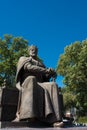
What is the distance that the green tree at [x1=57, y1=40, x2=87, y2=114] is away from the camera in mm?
35781

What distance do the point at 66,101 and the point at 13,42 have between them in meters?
12.1

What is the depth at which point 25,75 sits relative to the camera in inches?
390

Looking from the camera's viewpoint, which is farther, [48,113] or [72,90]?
[72,90]

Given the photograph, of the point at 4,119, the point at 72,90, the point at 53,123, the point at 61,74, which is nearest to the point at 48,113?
the point at 53,123

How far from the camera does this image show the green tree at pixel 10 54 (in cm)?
3484

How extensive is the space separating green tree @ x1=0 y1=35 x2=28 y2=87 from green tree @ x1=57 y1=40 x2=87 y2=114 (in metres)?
6.36

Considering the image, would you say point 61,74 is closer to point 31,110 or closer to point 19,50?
point 19,50

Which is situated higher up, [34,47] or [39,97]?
[34,47]

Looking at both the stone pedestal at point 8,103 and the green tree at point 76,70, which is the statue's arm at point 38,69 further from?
the green tree at point 76,70

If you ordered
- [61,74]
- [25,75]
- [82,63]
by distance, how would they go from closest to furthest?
[25,75]
[82,63]
[61,74]

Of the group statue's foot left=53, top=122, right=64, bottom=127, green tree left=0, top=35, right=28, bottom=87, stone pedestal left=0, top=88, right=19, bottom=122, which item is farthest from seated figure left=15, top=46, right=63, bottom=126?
green tree left=0, top=35, right=28, bottom=87

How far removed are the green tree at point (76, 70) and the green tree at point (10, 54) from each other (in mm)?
6357

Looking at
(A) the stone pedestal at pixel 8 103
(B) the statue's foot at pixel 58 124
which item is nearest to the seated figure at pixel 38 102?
(B) the statue's foot at pixel 58 124

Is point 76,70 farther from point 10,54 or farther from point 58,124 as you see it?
point 58,124
